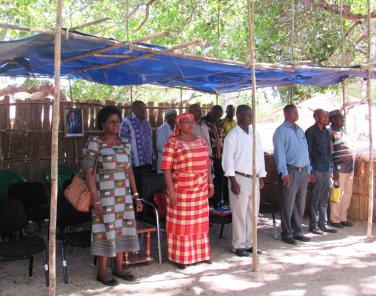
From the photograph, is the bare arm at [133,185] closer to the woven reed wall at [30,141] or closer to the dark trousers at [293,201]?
the dark trousers at [293,201]

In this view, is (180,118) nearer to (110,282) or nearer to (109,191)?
(109,191)

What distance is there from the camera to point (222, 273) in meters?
5.04

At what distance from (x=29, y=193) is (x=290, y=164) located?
11.6 feet

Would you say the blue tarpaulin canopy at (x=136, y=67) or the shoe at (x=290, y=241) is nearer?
the blue tarpaulin canopy at (x=136, y=67)

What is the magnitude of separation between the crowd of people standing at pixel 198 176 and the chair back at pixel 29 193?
5.02ft

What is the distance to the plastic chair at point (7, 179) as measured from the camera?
6.88m

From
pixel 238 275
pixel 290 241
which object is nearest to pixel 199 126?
pixel 290 241

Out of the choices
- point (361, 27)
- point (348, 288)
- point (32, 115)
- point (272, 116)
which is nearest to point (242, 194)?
point (348, 288)

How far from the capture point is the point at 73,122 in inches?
328

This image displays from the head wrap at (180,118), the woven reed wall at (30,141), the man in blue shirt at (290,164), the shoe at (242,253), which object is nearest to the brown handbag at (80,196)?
the head wrap at (180,118)

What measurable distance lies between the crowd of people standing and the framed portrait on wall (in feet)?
4.62

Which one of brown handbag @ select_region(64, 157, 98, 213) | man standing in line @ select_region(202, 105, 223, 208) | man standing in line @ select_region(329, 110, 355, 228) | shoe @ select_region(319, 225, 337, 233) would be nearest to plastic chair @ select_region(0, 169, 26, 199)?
brown handbag @ select_region(64, 157, 98, 213)

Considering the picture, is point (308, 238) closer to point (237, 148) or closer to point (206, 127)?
point (237, 148)

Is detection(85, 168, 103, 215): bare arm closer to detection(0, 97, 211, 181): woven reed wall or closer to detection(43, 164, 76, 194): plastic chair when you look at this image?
detection(43, 164, 76, 194): plastic chair
